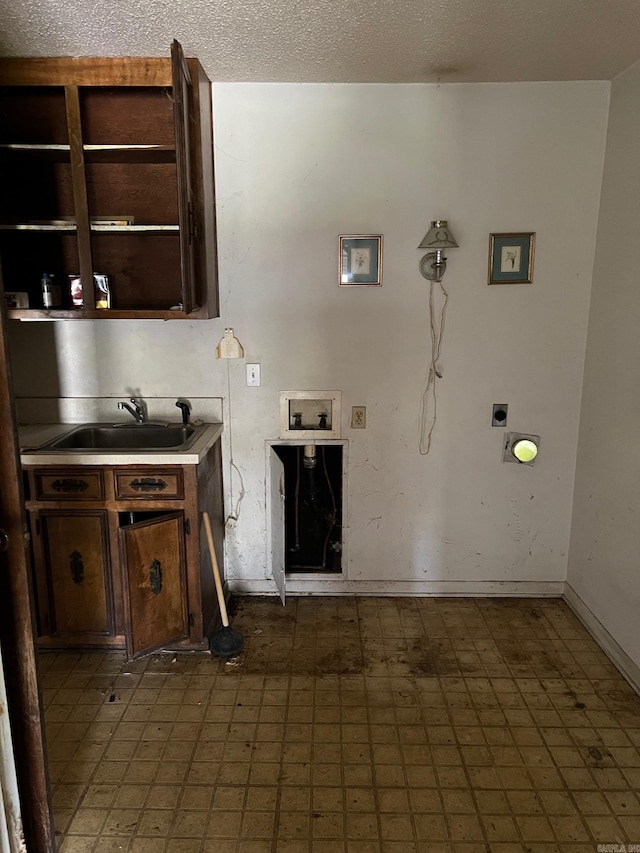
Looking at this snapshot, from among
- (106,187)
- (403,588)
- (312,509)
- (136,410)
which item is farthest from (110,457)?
(403,588)

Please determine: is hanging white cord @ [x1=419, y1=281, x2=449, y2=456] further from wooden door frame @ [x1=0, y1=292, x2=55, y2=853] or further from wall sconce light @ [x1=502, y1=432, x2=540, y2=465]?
wooden door frame @ [x1=0, y1=292, x2=55, y2=853]

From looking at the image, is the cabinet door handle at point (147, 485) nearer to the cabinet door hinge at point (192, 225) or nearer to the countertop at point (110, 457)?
the countertop at point (110, 457)

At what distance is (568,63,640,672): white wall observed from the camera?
92.4 inches

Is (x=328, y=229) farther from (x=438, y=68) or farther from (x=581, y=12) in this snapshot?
(x=581, y=12)

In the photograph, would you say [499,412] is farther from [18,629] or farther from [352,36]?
Result: [18,629]

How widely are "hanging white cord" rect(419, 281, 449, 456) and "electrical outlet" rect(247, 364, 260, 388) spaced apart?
805 millimetres

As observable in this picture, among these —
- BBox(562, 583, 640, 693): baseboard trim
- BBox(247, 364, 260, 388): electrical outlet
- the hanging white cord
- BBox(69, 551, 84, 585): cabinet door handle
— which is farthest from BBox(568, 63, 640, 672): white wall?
BBox(69, 551, 84, 585): cabinet door handle

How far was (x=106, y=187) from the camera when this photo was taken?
2672 mm

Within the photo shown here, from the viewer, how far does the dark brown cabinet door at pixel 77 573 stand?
2385mm

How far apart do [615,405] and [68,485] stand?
7.49ft

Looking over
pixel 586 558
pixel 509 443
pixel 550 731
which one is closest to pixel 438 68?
pixel 509 443

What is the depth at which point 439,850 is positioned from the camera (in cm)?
163

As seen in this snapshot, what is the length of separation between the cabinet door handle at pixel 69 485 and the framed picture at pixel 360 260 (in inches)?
56.6

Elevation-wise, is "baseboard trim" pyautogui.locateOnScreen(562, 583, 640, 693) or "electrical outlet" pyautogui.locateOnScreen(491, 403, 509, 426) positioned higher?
"electrical outlet" pyautogui.locateOnScreen(491, 403, 509, 426)
